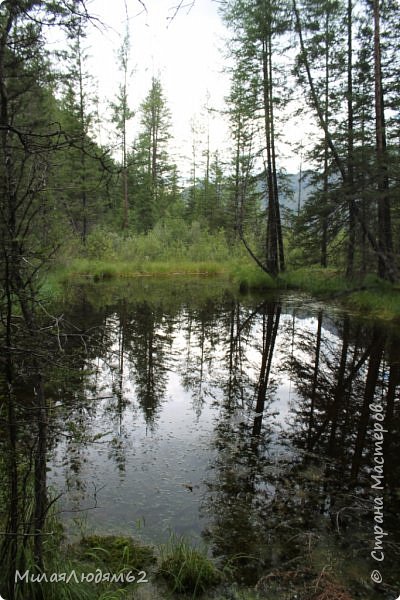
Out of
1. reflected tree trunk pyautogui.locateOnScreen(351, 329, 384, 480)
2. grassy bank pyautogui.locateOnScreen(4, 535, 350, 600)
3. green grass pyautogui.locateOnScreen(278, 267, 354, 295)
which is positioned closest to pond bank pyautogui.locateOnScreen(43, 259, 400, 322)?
green grass pyautogui.locateOnScreen(278, 267, 354, 295)

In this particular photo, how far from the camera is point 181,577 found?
275cm

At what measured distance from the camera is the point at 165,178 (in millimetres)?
41781

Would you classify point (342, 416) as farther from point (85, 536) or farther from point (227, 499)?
point (85, 536)

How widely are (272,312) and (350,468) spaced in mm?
9383

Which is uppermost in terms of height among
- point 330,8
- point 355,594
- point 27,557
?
point 330,8

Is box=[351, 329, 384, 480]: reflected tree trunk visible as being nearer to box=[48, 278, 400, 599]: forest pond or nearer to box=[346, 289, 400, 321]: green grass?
box=[48, 278, 400, 599]: forest pond

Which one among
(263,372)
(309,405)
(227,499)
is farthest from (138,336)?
(227,499)

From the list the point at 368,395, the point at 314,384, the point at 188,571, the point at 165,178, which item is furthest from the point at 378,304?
the point at 165,178

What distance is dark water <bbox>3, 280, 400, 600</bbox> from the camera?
3.18 meters

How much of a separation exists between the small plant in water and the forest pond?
0.23 metres

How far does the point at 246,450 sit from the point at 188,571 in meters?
1.97

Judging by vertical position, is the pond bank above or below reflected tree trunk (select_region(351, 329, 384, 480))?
above

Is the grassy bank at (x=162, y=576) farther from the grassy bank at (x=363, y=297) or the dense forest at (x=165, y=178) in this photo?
the grassy bank at (x=363, y=297)

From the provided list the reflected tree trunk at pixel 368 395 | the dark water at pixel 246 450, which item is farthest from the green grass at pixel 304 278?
the dark water at pixel 246 450
